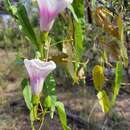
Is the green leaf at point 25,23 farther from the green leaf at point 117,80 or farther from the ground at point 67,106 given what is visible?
the ground at point 67,106

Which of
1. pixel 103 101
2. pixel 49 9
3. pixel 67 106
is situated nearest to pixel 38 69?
pixel 49 9

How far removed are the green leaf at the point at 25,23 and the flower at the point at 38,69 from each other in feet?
0.15

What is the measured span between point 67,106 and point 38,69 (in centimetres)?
368

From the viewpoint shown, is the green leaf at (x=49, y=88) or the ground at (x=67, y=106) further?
the ground at (x=67, y=106)

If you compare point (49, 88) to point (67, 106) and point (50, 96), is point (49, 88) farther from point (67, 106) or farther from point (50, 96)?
point (67, 106)

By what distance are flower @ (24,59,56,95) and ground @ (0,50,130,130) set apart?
2.64 meters

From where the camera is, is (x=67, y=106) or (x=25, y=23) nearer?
(x=25, y=23)

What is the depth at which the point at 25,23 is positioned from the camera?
1.43ft

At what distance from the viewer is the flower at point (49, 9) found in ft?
1.26

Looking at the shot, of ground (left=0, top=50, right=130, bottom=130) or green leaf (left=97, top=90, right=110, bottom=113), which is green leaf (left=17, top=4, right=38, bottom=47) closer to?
green leaf (left=97, top=90, right=110, bottom=113)

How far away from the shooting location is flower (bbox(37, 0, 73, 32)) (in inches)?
15.2

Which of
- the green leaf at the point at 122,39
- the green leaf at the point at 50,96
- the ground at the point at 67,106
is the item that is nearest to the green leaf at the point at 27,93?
the green leaf at the point at 50,96

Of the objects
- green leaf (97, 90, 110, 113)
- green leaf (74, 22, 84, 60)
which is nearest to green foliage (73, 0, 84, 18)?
green leaf (74, 22, 84, 60)

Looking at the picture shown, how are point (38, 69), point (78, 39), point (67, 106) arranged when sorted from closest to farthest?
point (38, 69) < point (78, 39) < point (67, 106)
